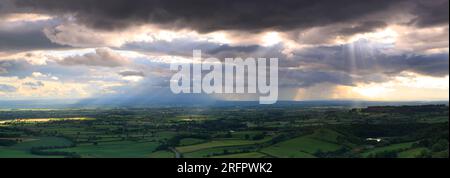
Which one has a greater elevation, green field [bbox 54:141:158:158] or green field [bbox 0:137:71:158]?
green field [bbox 0:137:71:158]

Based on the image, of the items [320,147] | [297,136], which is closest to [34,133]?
[297,136]

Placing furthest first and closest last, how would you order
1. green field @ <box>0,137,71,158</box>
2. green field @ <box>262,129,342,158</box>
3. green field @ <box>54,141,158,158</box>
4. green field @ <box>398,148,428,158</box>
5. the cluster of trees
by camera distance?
green field @ <box>0,137,71,158</box>
green field @ <box>54,141,158,158</box>
the cluster of trees
green field @ <box>262,129,342,158</box>
green field @ <box>398,148,428,158</box>

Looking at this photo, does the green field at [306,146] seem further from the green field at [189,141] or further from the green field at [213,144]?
the green field at [189,141]

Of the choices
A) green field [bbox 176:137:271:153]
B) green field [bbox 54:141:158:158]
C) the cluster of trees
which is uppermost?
green field [bbox 176:137:271:153]

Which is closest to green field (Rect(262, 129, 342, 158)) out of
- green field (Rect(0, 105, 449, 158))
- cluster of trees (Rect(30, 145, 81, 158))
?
green field (Rect(0, 105, 449, 158))

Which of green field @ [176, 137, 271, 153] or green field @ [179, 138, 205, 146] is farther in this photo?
green field @ [179, 138, 205, 146]

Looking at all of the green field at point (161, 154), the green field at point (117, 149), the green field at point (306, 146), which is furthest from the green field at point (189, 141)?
the green field at point (306, 146)

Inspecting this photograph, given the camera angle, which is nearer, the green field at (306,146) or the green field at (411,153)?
the green field at (411,153)

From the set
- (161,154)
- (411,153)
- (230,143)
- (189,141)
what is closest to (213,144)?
(230,143)

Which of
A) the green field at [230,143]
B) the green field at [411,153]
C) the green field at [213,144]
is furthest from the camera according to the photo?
the green field at [213,144]

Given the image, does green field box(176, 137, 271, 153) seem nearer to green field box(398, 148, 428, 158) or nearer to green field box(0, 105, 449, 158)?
green field box(0, 105, 449, 158)

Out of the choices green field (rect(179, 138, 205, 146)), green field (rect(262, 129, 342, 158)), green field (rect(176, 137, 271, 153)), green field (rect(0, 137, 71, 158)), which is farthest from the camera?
green field (rect(179, 138, 205, 146))
